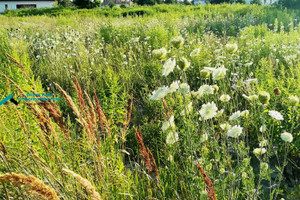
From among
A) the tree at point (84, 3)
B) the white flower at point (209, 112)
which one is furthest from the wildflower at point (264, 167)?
the tree at point (84, 3)

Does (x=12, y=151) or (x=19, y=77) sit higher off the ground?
(x=19, y=77)

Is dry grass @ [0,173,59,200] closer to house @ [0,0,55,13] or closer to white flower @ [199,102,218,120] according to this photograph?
white flower @ [199,102,218,120]

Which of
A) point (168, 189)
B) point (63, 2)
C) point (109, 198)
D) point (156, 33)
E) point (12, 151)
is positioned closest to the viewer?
point (109, 198)

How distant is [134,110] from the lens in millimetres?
3492

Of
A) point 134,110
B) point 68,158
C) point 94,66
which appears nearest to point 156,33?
point 94,66

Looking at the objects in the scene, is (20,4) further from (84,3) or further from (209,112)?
(209,112)

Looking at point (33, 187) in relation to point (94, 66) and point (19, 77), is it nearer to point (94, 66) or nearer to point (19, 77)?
point (19, 77)

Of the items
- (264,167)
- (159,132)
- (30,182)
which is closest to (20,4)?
(159,132)

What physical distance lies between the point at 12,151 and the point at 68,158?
1.12ft

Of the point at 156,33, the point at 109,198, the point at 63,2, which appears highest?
the point at 63,2

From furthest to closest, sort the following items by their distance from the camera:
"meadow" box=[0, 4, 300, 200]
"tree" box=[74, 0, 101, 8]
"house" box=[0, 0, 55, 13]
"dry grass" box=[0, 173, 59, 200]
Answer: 1. "house" box=[0, 0, 55, 13]
2. "tree" box=[74, 0, 101, 8]
3. "meadow" box=[0, 4, 300, 200]
4. "dry grass" box=[0, 173, 59, 200]

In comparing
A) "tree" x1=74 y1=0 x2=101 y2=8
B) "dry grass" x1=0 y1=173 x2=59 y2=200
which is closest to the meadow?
"dry grass" x1=0 y1=173 x2=59 y2=200

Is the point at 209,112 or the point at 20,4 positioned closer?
the point at 209,112

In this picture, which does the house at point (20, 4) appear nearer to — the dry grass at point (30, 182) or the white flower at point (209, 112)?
the white flower at point (209, 112)
